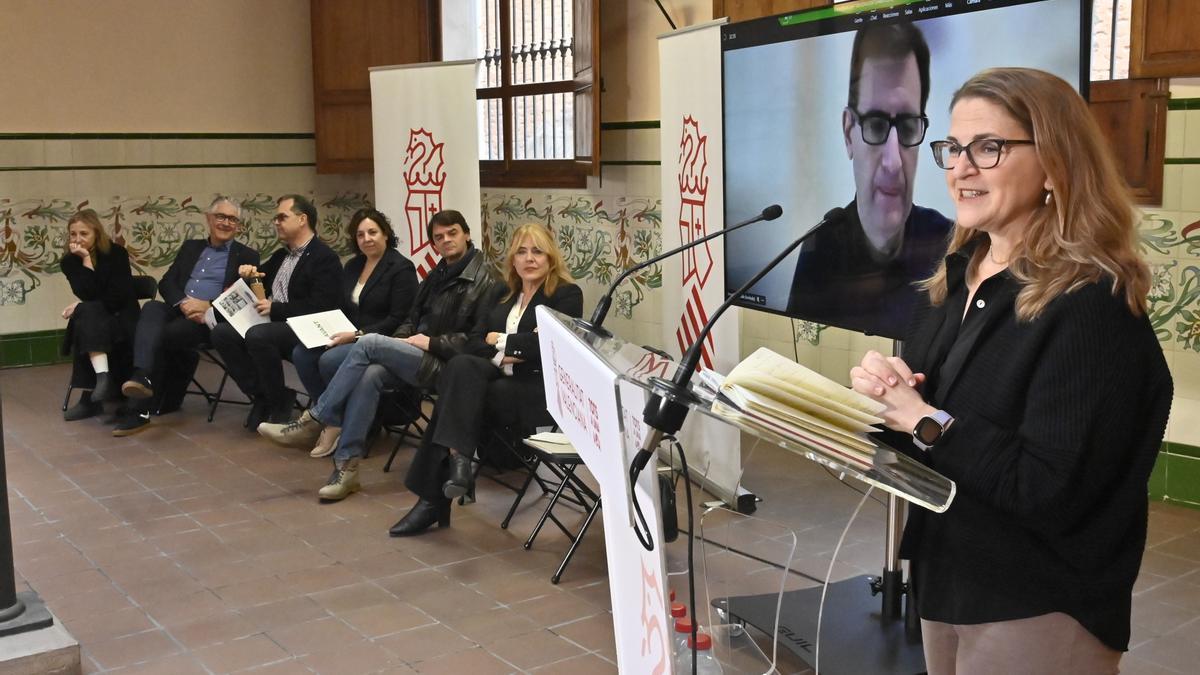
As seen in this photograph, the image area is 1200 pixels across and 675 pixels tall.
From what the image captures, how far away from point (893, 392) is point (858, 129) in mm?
2167

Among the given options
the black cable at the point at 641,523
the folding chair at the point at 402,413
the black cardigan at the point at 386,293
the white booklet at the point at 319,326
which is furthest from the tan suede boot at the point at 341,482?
the black cable at the point at 641,523

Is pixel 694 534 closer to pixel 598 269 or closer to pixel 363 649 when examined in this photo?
pixel 363 649

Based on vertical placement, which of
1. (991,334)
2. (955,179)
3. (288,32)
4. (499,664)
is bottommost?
(499,664)

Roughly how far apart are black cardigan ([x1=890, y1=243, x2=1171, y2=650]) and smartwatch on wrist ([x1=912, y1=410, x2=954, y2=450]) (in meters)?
0.01

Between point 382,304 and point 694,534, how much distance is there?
4428 mm

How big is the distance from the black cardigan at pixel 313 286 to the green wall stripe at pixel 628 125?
6.33ft

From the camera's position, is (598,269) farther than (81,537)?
Yes

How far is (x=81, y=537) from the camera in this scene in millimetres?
4594

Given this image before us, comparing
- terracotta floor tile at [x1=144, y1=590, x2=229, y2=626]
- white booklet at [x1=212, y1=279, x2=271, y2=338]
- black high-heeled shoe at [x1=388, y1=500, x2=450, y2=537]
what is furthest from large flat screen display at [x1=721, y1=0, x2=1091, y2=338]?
white booklet at [x1=212, y1=279, x2=271, y2=338]

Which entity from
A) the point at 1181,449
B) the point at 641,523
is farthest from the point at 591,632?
the point at 1181,449

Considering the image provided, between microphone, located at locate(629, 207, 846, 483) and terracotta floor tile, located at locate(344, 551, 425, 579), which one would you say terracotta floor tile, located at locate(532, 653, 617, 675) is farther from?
microphone, located at locate(629, 207, 846, 483)

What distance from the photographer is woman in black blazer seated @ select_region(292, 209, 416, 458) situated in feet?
19.1

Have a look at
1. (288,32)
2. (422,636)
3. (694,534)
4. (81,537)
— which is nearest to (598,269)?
(288,32)

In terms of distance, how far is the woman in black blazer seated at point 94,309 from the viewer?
6578 millimetres
